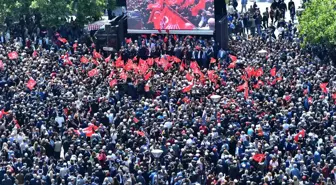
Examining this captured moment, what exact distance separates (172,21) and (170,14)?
39cm

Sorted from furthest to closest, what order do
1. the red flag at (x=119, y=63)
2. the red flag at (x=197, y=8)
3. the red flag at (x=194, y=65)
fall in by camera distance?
the red flag at (x=197, y=8) → the red flag at (x=119, y=63) → the red flag at (x=194, y=65)

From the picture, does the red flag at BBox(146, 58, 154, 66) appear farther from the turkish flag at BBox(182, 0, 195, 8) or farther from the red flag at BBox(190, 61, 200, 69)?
the turkish flag at BBox(182, 0, 195, 8)

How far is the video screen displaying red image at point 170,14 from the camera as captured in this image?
181 ft

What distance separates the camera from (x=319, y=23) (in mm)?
51469

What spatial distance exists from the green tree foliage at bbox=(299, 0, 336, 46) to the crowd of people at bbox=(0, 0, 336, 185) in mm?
827

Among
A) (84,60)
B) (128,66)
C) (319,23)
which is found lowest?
(128,66)

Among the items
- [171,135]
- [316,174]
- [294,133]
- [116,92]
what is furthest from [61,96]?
[316,174]

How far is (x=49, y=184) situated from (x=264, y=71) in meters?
14.2

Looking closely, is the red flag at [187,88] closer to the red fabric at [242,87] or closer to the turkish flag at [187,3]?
the red fabric at [242,87]

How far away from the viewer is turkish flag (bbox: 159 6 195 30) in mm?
55969

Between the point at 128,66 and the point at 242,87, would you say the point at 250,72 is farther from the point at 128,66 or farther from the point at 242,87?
the point at 128,66

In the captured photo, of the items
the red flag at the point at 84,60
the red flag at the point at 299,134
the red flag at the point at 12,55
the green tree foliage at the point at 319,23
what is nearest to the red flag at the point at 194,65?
the red flag at the point at 84,60

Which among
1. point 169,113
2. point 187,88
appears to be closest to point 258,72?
Answer: point 187,88

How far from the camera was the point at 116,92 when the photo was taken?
153 feet
